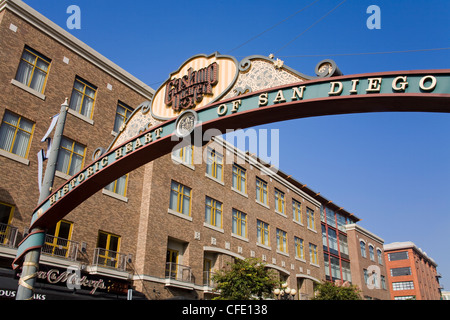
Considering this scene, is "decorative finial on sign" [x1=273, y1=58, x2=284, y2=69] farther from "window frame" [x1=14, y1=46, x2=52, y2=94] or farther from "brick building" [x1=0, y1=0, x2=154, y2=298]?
"window frame" [x1=14, y1=46, x2=52, y2=94]

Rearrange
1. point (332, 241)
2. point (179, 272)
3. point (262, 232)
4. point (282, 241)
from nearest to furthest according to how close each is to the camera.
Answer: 1. point (179, 272)
2. point (262, 232)
3. point (282, 241)
4. point (332, 241)

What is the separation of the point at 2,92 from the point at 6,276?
7996mm

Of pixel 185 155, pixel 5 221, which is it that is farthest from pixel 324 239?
pixel 5 221

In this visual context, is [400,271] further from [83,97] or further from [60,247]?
[60,247]

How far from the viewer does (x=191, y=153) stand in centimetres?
2844

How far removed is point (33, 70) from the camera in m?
19.8

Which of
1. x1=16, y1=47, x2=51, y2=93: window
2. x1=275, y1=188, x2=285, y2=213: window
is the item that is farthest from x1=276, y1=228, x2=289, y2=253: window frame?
x1=16, y1=47, x2=51, y2=93: window

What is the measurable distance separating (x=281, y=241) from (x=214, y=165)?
9910 mm

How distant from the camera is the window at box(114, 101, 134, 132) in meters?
23.5

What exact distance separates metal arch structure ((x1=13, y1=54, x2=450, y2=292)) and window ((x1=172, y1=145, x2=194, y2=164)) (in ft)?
58.2

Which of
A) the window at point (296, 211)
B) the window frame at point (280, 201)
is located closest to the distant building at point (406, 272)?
the window at point (296, 211)

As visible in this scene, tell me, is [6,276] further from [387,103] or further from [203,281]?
[387,103]
